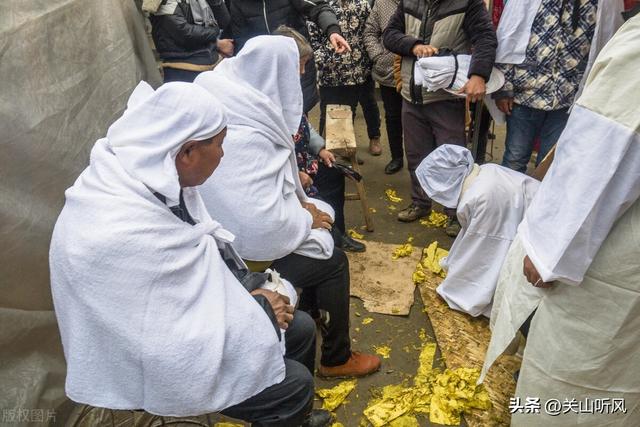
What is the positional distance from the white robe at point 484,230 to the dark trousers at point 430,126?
0.82 meters

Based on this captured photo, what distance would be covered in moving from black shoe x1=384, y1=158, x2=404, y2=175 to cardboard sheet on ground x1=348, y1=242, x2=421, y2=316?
1.34 m

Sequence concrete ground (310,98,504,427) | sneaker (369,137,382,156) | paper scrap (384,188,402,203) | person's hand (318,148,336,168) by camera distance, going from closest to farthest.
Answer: concrete ground (310,98,504,427), person's hand (318,148,336,168), paper scrap (384,188,402,203), sneaker (369,137,382,156)

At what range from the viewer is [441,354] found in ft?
10.4

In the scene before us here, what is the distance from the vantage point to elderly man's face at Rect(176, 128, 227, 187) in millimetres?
1759

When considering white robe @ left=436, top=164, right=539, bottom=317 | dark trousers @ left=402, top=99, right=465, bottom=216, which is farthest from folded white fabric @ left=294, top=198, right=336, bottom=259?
dark trousers @ left=402, top=99, right=465, bottom=216

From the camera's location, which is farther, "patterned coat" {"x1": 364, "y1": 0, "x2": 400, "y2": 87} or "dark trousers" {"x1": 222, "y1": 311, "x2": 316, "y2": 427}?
"patterned coat" {"x1": 364, "y1": 0, "x2": 400, "y2": 87}

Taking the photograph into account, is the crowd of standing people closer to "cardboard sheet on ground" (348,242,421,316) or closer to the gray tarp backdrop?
"cardboard sheet on ground" (348,242,421,316)

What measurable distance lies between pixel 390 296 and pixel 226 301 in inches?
83.2

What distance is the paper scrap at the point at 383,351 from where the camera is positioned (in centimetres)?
320

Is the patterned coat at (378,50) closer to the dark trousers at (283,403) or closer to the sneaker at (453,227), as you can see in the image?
the sneaker at (453,227)

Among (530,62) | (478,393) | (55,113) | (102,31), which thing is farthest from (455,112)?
(55,113)

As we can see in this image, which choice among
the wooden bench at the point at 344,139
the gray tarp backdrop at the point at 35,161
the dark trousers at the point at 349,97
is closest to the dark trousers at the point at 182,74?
the wooden bench at the point at 344,139

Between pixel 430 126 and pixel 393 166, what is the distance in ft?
4.06

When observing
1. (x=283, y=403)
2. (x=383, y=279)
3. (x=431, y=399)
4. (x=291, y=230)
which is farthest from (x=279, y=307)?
(x=383, y=279)
